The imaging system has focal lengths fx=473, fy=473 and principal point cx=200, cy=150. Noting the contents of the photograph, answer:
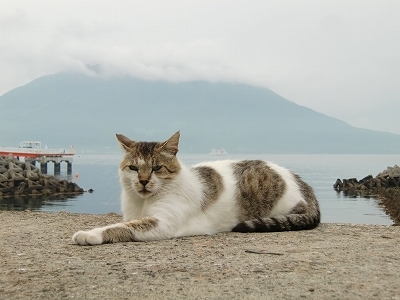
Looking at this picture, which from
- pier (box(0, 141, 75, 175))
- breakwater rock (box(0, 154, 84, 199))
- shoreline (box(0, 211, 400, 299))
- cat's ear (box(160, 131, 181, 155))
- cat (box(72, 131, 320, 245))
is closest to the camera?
shoreline (box(0, 211, 400, 299))

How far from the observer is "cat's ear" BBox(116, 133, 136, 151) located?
531 centimetres

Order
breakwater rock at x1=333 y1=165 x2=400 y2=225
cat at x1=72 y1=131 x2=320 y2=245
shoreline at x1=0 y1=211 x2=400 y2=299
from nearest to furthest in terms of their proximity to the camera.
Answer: shoreline at x1=0 y1=211 x2=400 y2=299 → cat at x1=72 y1=131 x2=320 y2=245 → breakwater rock at x1=333 y1=165 x2=400 y2=225

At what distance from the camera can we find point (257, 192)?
587cm

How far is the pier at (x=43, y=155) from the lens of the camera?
45.3 metres

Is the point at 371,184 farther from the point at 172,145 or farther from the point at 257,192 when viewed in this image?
the point at 172,145

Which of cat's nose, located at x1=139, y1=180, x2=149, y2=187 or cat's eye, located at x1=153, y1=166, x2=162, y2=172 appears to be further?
cat's eye, located at x1=153, y1=166, x2=162, y2=172

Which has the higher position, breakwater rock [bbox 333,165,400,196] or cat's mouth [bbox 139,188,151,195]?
cat's mouth [bbox 139,188,151,195]

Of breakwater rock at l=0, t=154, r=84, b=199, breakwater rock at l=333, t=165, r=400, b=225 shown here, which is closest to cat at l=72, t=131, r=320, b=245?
breakwater rock at l=0, t=154, r=84, b=199

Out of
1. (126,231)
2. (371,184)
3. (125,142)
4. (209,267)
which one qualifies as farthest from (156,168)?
(371,184)

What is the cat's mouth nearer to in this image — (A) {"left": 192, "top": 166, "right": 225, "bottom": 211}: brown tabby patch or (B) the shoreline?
(B) the shoreline

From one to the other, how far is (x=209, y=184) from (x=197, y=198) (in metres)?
0.38

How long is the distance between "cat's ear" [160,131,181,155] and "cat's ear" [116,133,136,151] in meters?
0.40

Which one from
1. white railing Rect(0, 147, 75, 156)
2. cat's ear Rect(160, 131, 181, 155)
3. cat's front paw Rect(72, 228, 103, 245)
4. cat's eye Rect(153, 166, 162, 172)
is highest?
white railing Rect(0, 147, 75, 156)

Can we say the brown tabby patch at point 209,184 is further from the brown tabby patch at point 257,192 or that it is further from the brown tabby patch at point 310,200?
the brown tabby patch at point 310,200
